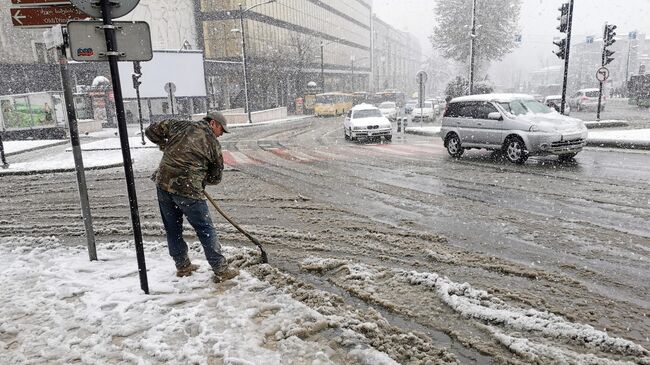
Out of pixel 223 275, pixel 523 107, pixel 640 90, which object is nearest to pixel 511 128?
pixel 523 107

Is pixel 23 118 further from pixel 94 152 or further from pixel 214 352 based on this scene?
pixel 214 352

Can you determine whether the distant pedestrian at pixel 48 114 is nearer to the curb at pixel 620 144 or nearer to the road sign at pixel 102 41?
the road sign at pixel 102 41

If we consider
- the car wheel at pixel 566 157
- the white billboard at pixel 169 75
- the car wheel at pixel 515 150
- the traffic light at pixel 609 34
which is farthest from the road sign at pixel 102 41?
the white billboard at pixel 169 75

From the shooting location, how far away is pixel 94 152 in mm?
16562

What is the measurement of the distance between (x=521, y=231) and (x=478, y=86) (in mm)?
30840

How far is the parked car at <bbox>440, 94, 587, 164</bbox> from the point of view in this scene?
10516 millimetres

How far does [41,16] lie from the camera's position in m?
4.42

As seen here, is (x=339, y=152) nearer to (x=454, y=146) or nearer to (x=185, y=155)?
(x=454, y=146)

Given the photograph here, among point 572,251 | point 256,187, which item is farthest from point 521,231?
point 256,187

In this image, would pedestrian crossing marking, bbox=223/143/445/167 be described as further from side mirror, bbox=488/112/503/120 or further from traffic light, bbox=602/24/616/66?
traffic light, bbox=602/24/616/66

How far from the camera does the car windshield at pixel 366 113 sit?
1936cm

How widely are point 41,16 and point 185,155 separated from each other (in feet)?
7.16

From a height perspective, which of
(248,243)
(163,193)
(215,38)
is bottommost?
(248,243)

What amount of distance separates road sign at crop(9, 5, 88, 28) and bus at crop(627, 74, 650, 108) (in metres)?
41.4
